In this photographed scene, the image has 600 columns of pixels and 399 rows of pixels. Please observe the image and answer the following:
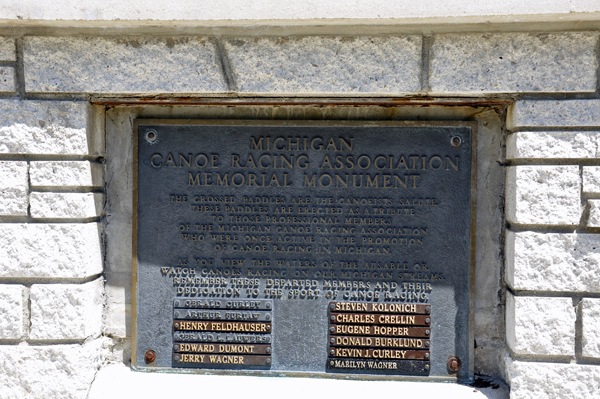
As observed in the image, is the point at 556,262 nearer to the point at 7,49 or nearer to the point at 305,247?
the point at 305,247

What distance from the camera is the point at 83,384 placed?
8.73ft

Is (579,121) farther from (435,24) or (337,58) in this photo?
(337,58)

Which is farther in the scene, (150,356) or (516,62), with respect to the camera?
(150,356)

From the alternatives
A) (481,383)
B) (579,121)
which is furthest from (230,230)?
(579,121)

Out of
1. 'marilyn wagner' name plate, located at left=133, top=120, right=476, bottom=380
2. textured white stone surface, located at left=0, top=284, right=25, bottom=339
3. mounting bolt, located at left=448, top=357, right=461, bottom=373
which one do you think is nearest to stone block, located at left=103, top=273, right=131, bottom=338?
'marilyn wagner' name plate, located at left=133, top=120, right=476, bottom=380

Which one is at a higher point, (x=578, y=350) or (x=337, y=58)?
Result: (x=337, y=58)

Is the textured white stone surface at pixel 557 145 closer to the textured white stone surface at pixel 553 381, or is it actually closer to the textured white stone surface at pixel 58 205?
the textured white stone surface at pixel 553 381

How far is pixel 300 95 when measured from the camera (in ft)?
8.56

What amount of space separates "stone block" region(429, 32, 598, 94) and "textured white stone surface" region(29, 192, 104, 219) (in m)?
2.24

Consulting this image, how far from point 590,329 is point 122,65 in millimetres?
3115

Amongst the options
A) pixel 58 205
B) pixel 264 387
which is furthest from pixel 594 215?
pixel 58 205

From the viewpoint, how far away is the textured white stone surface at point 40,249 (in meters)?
2.61

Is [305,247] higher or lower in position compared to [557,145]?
lower

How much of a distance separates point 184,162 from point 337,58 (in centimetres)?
119
